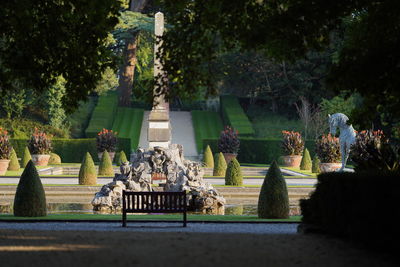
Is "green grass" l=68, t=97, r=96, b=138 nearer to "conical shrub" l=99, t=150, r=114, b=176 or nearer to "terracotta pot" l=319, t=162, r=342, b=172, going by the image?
"conical shrub" l=99, t=150, r=114, b=176

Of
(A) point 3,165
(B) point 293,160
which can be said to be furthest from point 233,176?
(B) point 293,160

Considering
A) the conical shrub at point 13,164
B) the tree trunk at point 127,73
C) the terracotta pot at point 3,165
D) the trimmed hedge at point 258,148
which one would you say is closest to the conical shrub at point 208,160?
the trimmed hedge at point 258,148

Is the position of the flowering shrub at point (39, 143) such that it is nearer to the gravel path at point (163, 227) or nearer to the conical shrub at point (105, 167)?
the conical shrub at point (105, 167)

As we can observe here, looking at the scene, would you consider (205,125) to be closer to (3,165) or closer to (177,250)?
(3,165)

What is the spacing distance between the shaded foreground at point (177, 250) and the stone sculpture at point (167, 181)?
952cm

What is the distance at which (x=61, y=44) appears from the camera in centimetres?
1309

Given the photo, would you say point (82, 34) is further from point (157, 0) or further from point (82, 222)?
point (82, 222)

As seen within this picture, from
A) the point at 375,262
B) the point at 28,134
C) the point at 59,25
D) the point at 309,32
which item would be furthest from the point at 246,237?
the point at 28,134

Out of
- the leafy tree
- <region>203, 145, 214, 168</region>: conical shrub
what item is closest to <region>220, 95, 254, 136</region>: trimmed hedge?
<region>203, 145, 214, 168</region>: conical shrub

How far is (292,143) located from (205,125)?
538 inches

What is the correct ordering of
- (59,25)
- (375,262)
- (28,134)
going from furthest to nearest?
(28,134) → (59,25) → (375,262)

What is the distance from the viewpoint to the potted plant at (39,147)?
121 feet

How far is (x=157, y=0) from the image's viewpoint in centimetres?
1220

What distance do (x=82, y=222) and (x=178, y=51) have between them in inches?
205
